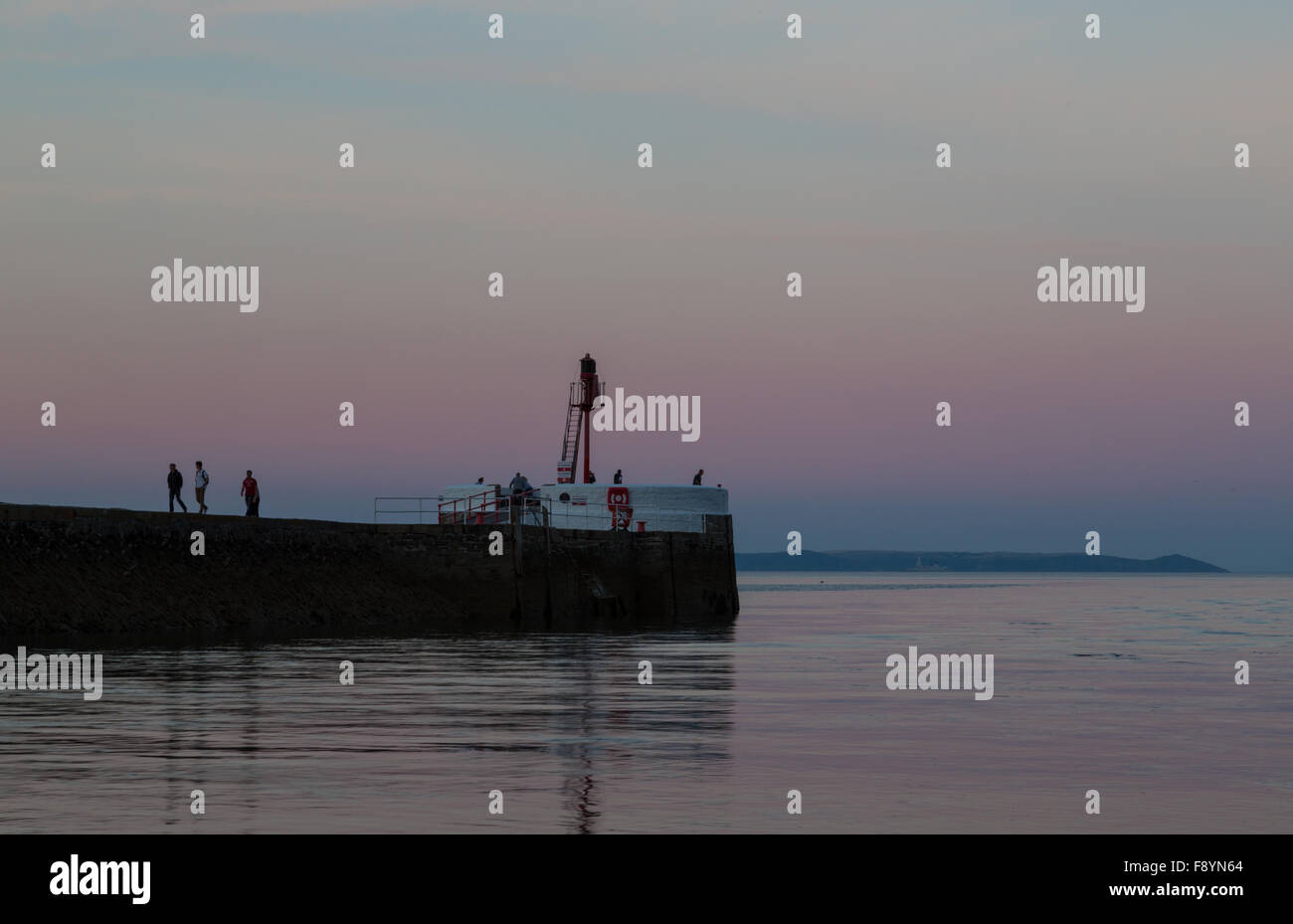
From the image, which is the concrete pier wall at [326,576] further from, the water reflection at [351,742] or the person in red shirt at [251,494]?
the water reflection at [351,742]

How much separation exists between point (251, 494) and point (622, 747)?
28.5 meters

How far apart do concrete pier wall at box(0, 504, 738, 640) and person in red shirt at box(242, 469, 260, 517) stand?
230cm

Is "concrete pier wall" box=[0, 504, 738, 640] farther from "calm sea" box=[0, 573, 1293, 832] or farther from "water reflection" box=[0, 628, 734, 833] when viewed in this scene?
"water reflection" box=[0, 628, 734, 833]

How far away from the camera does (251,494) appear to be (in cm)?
4244

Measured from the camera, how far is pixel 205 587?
36.6 m

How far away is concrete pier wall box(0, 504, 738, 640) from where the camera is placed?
3291 centimetres

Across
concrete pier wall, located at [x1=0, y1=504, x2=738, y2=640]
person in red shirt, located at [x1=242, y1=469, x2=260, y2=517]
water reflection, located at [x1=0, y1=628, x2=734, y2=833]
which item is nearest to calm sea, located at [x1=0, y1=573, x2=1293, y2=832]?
water reflection, located at [x1=0, y1=628, x2=734, y2=833]

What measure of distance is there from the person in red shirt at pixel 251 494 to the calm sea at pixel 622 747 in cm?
1225

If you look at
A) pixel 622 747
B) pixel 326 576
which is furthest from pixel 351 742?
pixel 326 576

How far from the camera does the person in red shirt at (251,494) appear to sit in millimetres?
42281
